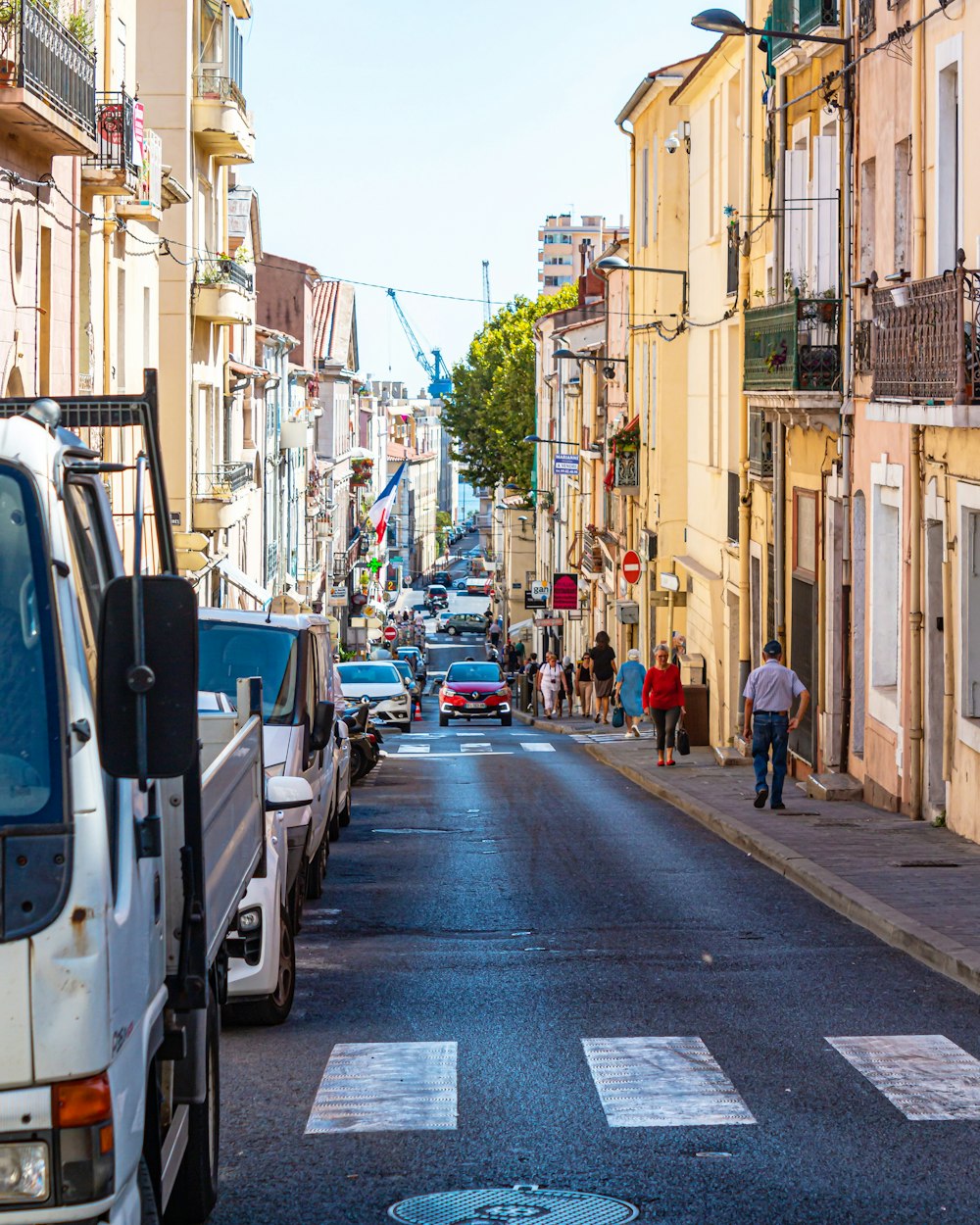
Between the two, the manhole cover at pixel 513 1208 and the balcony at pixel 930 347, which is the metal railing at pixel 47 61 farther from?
the manhole cover at pixel 513 1208

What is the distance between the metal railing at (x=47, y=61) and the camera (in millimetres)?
17297

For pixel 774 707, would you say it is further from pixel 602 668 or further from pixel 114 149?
pixel 602 668

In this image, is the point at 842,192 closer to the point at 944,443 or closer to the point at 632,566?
the point at 944,443

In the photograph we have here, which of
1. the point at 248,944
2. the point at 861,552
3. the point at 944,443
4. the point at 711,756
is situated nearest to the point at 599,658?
the point at 711,756

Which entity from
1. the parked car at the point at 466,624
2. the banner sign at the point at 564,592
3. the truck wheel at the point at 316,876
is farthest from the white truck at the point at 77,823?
the parked car at the point at 466,624

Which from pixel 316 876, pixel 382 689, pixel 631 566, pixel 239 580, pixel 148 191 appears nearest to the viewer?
pixel 316 876

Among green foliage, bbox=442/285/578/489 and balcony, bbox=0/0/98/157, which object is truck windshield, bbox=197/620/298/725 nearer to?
balcony, bbox=0/0/98/157

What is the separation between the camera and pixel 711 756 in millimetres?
29750

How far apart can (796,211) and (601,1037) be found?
17426 mm

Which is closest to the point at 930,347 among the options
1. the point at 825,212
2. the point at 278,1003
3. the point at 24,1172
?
the point at 825,212

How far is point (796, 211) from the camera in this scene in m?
24.8

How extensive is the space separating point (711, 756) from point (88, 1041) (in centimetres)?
2582

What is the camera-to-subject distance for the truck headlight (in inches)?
170

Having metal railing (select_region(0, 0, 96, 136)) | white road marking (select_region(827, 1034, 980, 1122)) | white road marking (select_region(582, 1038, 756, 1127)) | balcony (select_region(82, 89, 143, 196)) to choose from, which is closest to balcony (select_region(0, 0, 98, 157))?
metal railing (select_region(0, 0, 96, 136))
